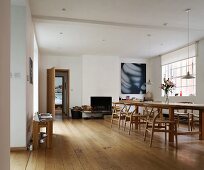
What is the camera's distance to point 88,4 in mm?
4285

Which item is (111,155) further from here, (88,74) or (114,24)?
(88,74)

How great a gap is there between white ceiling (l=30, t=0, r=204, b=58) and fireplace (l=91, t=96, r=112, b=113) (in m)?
2.32

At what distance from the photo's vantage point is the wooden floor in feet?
9.57

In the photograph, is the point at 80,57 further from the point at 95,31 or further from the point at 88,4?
the point at 88,4

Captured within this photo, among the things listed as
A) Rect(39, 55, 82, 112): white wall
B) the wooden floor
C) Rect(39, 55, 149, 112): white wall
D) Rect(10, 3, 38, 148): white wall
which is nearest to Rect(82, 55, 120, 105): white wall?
Rect(39, 55, 149, 112): white wall

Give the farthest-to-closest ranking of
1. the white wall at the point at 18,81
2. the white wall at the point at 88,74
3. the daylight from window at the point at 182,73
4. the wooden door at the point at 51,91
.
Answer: the white wall at the point at 88,74
the wooden door at the point at 51,91
the daylight from window at the point at 182,73
the white wall at the point at 18,81

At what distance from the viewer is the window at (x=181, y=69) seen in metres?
7.54

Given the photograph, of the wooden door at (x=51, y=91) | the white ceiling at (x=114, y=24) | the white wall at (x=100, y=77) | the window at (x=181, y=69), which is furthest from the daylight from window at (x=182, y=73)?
the wooden door at (x=51, y=91)

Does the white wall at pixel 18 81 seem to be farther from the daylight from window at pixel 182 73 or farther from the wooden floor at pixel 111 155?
the daylight from window at pixel 182 73

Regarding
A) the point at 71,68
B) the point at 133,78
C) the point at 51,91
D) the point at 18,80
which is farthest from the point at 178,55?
the point at 18,80

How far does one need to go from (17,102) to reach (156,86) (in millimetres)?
7371

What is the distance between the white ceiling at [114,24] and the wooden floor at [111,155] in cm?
278

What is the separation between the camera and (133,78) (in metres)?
10.2

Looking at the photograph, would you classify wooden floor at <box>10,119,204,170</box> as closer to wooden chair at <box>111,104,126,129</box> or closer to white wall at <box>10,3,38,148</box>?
white wall at <box>10,3,38,148</box>
